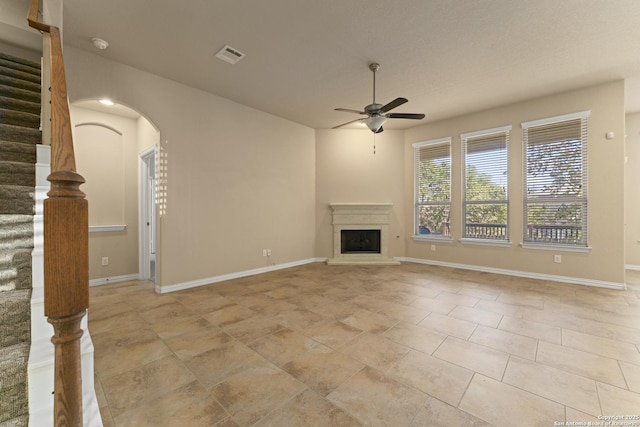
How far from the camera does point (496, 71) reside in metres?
3.62

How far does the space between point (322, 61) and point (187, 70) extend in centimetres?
182

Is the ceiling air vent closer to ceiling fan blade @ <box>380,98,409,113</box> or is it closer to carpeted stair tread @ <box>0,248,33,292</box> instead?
ceiling fan blade @ <box>380,98,409,113</box>

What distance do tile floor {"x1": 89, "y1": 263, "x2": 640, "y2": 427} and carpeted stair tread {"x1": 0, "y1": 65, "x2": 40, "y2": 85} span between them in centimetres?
245

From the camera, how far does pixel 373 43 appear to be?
2994mm

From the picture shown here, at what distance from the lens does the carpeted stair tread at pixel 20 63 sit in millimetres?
2448

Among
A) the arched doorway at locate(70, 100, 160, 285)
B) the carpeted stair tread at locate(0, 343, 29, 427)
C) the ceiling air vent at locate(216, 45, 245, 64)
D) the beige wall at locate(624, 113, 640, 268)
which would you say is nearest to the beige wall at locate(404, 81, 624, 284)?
the beige wall at locate(624, 113, 640, 268)

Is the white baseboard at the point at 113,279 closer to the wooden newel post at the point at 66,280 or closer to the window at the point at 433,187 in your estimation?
the wooden newel post at the point at 66,280

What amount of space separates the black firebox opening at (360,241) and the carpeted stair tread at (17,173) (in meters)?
4.91

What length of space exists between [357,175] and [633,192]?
530cm

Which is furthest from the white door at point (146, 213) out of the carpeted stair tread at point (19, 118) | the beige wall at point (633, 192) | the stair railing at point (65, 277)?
the beige wall at point (633, 192)

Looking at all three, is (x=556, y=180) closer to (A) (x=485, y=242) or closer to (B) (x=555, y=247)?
(B) (x=555, y=247)

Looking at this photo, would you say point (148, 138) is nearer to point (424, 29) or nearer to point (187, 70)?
point (187, 70)

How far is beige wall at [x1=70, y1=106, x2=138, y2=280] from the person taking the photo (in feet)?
13.8

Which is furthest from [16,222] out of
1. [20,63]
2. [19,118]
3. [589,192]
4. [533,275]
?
[589,192]
